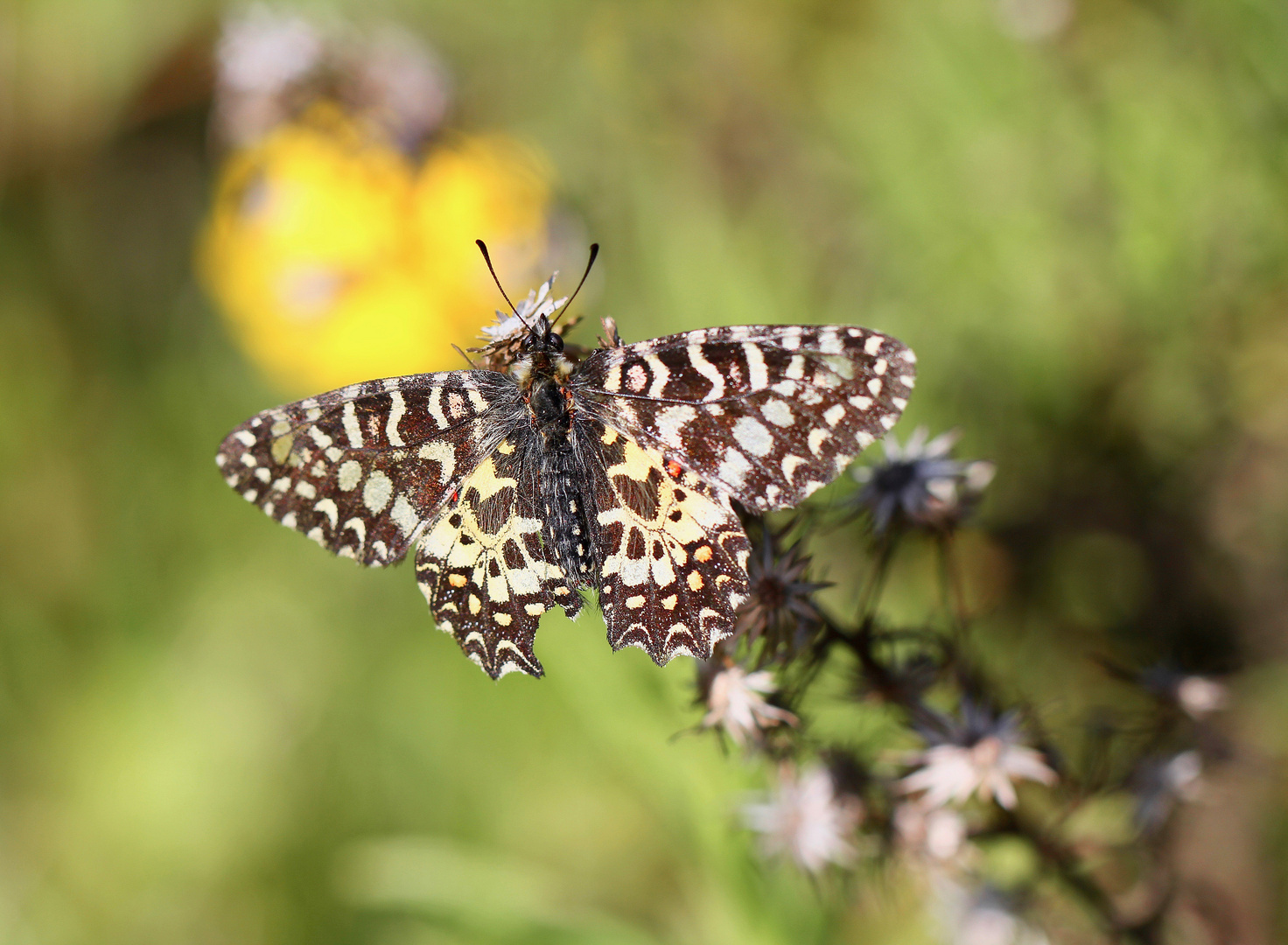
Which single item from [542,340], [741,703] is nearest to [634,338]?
[542,340]

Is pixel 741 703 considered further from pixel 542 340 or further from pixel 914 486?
pixel 542 340

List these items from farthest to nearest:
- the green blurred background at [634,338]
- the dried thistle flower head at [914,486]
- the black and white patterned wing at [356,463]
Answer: the green blurred background at [634,338] < the black and white patterned wing at [356,463] < the dried thistle flower head at [914,486]

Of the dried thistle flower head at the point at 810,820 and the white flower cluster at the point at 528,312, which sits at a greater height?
the white flower cluster at the point at 528,312

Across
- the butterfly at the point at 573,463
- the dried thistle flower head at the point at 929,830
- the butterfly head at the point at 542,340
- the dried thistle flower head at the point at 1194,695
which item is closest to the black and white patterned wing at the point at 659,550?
the butterfly at the point at 573,463

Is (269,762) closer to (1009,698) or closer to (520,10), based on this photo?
(1009,698)

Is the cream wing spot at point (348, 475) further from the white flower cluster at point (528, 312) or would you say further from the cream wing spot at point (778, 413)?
the cream wing spot at point (778, 413)

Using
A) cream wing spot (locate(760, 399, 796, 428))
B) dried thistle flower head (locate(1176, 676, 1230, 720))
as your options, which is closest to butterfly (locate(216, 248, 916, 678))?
cream wing spot (locate(760, 399, 796, 428))

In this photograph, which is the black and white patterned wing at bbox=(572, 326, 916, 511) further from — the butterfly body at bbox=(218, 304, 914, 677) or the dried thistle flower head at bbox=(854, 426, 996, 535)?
the dried thistle flower head at bbox=(854, 426, 996, 535)

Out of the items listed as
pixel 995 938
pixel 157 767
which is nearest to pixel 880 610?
pixel 995 938
